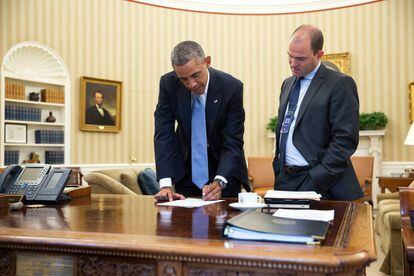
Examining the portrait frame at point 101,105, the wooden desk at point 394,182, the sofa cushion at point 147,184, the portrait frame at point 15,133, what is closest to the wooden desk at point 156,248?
the sofa cushion at point 147,184

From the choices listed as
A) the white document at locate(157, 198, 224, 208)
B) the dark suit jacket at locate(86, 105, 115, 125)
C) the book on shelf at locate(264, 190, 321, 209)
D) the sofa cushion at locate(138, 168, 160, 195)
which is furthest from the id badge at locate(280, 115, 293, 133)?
the dark suit jacket at locate(86, 105, 115, 125)

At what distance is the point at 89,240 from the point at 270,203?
30.3 inches

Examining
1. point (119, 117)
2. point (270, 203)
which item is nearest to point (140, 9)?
point (119, 117)

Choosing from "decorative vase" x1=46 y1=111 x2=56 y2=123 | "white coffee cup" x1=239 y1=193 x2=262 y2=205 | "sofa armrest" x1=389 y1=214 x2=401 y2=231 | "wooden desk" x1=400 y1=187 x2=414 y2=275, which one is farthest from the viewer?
"decorative vase" x1=46 y1=111 x2=56 y2=123

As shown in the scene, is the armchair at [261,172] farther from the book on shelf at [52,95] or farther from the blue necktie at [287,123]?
the blue necktie at [287,123]

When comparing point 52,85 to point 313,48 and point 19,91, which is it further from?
point 313,48

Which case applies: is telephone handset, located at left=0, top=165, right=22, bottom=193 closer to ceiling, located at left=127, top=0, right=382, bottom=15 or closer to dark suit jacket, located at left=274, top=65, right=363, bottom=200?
dark suit jacket, located at left=274, top=65, right=363, bottom=200

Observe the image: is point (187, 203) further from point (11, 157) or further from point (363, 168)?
point (363, 168)

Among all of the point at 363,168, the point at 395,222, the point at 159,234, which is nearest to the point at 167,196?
the point at 159,234

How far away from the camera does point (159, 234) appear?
1.26 meters

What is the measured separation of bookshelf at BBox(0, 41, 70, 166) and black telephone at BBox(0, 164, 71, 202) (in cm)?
466

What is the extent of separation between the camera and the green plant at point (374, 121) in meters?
8.02

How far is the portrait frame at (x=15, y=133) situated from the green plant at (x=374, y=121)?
18.0 feet

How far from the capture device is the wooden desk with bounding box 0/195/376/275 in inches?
40.2
